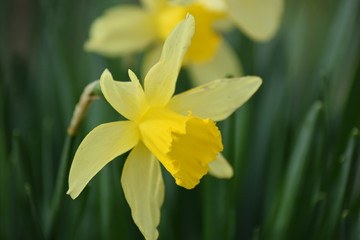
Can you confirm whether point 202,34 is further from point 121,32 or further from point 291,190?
point 291,190

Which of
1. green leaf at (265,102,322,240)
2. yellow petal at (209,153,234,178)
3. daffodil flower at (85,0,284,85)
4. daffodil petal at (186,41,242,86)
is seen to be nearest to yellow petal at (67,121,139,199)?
yellow petal at (209,153,234,178)

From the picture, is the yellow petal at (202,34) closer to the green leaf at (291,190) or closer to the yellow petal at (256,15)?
the yellow petal at (256,15)

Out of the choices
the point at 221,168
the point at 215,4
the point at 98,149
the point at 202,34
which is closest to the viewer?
the point at 98,149

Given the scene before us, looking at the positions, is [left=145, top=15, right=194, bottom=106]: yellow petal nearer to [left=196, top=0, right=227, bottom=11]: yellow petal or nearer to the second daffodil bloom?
the second daffodil bloom

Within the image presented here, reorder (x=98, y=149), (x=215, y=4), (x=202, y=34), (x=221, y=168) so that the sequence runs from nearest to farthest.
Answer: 1. (x=98, y=149)
2. (x=221, y=168)
3. (x=215, y=4)
4. (x=202, y=34)

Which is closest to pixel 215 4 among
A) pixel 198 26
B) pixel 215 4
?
pixel 215 4

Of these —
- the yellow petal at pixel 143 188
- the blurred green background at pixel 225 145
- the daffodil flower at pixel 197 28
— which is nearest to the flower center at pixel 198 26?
the daffodil flower at pixel 197 28

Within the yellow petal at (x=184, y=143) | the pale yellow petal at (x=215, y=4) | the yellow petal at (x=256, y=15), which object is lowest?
the yellow petal at (x=184, y=143)
